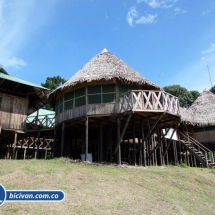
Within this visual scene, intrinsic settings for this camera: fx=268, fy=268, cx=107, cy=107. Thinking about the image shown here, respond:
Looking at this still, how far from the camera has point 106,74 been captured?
1733 cm

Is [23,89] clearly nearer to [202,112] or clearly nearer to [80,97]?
[80,97]

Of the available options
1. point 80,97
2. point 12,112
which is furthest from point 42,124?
point 80,97

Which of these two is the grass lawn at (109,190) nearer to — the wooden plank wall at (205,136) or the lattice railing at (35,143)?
the wooden plank wall at (205,136)

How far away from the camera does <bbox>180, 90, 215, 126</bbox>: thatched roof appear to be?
→ 26.5 meters

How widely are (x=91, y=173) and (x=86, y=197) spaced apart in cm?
308

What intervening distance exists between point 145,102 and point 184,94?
3524 cm

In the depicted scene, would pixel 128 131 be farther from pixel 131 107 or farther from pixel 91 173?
pixel 91 173

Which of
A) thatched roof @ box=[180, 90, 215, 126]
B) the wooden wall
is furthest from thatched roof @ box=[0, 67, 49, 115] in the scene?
thatched roof @ box=[180, 90, 215, 126]

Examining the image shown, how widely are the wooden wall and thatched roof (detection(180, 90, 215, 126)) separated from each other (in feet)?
47.0

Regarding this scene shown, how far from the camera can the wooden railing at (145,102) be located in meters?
15.7

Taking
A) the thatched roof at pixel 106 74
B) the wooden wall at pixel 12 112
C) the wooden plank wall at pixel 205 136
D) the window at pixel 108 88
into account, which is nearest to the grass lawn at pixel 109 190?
the window at pixel 108 88

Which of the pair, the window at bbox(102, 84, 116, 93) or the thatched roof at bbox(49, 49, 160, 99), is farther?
the window at bbox(102, 84, 116, 93)

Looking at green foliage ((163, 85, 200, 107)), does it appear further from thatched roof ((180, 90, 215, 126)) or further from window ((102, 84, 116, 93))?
window ((102, 84, 116, 93))

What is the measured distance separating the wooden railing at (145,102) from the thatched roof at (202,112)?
9.30 m
